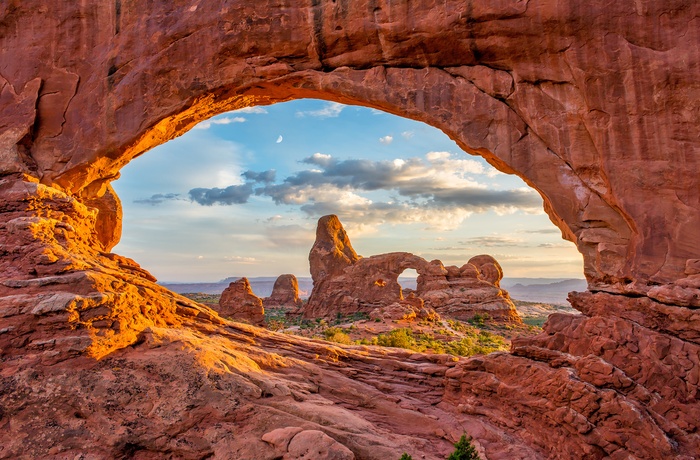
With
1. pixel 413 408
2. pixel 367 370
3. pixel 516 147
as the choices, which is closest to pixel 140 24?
pixel 516 147

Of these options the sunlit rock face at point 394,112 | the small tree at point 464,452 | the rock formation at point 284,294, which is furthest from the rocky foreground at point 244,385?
the rock formation at point 284,294

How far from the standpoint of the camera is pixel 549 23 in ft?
31.2

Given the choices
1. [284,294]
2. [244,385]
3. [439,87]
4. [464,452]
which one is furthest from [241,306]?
[284,294]

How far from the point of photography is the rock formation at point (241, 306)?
30150mm

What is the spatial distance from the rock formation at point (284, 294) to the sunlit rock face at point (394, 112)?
1902 inches

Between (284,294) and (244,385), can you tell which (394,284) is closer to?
(284,294)

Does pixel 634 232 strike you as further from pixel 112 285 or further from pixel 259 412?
pixel 112 285

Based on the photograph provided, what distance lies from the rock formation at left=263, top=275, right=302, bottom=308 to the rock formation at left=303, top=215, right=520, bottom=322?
13.5 m

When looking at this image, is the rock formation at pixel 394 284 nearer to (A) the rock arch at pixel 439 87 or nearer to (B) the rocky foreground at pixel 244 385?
(B) the rocky foreground at pixel 244 385

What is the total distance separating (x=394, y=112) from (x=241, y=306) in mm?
22928

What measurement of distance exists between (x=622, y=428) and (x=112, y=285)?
10681 mm

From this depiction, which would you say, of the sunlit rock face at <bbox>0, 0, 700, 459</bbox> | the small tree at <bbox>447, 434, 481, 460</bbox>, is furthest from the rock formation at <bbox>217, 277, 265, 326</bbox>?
the small tree at <bbox>447, 434, 481, 460</bbox>

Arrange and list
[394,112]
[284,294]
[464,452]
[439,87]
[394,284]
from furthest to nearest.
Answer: [284,294]
[394,284]
[394,112]
[439,87]
[464,452]

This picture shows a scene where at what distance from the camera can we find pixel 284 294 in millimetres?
60094
